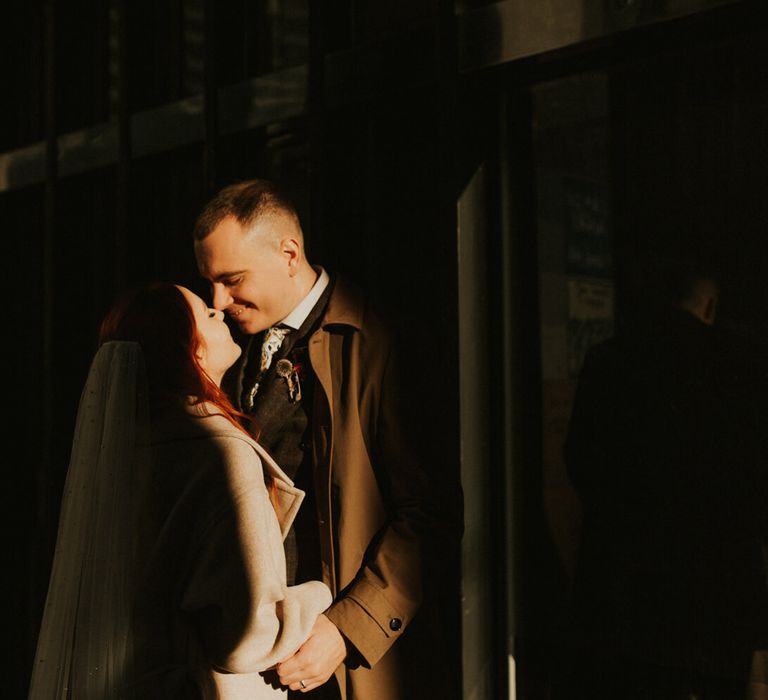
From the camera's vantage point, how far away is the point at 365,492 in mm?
3088

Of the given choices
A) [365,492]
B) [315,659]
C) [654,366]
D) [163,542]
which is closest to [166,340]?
[163,542]

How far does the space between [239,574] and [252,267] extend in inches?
42.6

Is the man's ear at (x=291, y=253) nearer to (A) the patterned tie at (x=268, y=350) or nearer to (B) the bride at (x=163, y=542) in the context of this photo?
(A) the patterned tie at (x=268, y=350)

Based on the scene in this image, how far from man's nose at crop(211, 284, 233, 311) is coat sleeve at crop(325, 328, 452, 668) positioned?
0.53m

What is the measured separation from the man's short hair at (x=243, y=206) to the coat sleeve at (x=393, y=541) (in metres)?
0.61

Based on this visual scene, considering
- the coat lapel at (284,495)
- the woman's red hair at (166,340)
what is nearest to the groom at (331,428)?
the coat lapel at (284,495)

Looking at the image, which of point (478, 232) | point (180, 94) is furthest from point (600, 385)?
point (180, 94)

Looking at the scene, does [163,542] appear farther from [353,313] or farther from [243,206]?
[243,206]

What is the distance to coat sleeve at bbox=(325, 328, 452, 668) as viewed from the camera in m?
2.96

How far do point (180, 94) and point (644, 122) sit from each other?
263 centimetres

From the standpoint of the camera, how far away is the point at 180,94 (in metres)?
5.16

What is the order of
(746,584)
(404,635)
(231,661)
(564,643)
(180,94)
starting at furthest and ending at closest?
(180,94), (564,643), (404,635), (746,584), (231,661)

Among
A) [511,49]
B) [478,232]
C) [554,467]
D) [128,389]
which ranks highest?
[511,49]

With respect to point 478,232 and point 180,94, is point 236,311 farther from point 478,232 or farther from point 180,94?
point 180,94
